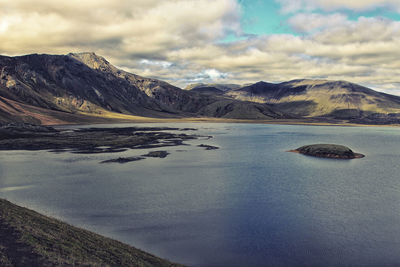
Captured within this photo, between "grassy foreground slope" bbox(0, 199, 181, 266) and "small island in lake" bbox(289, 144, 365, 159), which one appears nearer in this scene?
"grassy foreground slope" bbox(0, 199, 181, 266)

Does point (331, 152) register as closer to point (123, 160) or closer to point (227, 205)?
point (123, 160)

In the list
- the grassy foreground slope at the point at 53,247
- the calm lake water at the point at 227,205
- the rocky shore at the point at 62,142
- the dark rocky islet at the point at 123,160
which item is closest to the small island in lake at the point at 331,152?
the calm lake water at the point at 227,205

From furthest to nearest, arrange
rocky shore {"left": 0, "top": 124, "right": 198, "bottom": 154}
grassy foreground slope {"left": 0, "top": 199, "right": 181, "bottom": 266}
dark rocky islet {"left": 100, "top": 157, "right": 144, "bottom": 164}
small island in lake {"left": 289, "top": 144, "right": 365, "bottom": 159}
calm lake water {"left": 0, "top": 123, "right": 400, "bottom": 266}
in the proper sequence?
rocky shore {"left": 0, "top": 124, "right": 198, "bottom": 154}, small island in lake {"left": 289, "top": 144, "right": 365, "bottom": 159}, dark rocky islet {"left": 100, "top": 157, "right": 144, "bottom": 164}, calm lake water {"left": 0, "top": 123, "right": 400, "bottom": 266}, grassy foreground slope {"left": 0, "top": 199, "right": 181, "bottom": 266}

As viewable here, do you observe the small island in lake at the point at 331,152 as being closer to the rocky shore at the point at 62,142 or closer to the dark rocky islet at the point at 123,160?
the rocky shore at the point at 62,142

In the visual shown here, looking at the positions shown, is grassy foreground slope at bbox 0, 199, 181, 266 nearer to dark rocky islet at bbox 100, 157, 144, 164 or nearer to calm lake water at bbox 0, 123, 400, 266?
calm lake water at bbox 0, 123, 400, 266


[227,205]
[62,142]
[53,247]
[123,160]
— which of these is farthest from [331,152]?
[53,247]

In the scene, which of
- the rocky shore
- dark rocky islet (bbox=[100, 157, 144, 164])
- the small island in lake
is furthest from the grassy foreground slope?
the small island in lake
